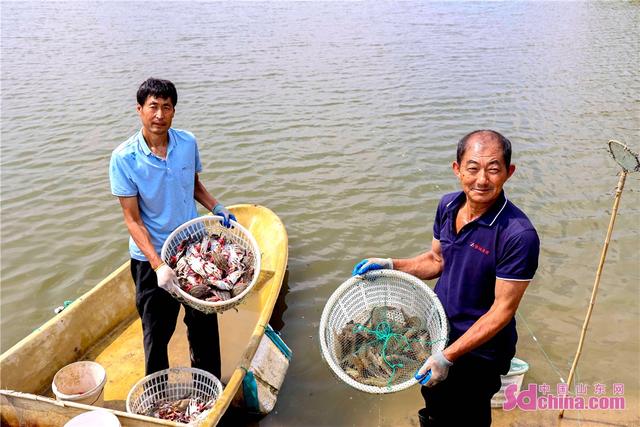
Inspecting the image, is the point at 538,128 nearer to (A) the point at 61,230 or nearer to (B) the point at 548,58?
(B) the point at 548,58

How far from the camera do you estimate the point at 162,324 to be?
339 cm

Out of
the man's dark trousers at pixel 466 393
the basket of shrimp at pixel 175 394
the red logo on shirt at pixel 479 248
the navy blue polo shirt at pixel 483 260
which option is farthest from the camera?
the basket of shrimp at pixel 175 394

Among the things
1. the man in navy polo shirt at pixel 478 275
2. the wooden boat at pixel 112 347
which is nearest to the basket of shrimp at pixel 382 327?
the man in navy polo shirt at pixel 478 275

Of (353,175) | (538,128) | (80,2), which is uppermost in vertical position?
(80,2)

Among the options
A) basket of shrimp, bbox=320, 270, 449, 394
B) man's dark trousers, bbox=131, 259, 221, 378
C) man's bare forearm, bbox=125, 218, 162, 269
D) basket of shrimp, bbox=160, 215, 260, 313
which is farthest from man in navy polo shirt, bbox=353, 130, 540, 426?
man's dark trousers, bbox=131, 259, 221, 378

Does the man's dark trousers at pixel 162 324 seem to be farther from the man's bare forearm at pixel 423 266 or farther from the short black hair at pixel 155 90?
the man's bare forearm at pixel 423 266

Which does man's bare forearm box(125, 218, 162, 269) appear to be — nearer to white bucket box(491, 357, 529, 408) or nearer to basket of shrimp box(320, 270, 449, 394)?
basket of shrimp box(320, 270, 449, 394)

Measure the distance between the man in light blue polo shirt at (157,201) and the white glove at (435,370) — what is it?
1574mm

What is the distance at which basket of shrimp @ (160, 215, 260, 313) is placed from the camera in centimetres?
306

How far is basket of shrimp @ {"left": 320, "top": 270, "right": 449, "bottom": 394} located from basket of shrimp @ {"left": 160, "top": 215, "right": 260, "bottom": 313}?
64 cm

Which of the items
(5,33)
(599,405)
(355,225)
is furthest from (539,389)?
(5,33)

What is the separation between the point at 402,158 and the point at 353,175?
1.08 meters

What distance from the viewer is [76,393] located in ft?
12.1

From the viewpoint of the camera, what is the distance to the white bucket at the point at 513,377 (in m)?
3.71
